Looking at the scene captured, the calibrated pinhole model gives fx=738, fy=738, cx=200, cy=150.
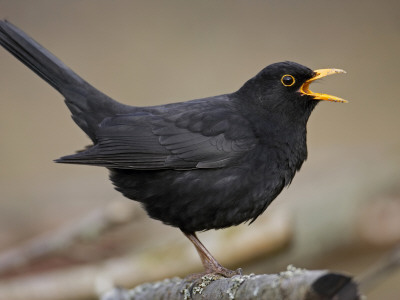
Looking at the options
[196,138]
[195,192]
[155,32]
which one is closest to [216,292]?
[195,192]

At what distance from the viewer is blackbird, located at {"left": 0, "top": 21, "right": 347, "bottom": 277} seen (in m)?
4.54

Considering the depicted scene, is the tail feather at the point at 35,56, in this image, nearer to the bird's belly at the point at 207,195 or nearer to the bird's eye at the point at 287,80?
the bird's belly at the point at 207,195

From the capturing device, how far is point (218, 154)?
4656mm

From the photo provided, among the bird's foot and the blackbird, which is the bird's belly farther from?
the bird's foot

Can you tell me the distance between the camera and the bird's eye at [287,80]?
4.83 metres

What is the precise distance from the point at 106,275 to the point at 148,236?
3.16 feet

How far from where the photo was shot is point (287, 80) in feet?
15.8

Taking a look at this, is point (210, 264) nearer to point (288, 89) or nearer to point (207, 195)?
point (207, 195)

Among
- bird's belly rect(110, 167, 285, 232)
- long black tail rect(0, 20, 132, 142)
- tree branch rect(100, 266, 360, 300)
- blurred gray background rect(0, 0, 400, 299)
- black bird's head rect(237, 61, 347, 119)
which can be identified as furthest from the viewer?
blurred gray background rect(0, 0, 400, 299)

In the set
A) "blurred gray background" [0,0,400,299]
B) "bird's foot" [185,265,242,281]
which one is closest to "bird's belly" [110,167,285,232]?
"bird's foot" [185,265,242,281]

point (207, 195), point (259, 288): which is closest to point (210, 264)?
point (207, 195)

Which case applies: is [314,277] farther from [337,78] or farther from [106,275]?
[337,78]

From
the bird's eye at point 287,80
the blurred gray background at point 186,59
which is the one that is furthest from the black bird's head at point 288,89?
the blurred gray background at point 186,59

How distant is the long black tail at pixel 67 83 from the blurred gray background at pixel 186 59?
160 inches
